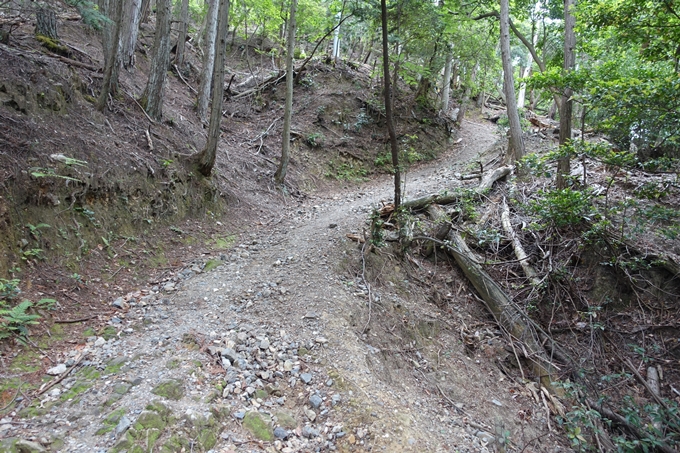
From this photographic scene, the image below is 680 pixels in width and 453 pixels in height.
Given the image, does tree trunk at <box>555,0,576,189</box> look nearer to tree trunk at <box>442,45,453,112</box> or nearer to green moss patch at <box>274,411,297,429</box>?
tree trunk at <box>442,45,453,112</box>

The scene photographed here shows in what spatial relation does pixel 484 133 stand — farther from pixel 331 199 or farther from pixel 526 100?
pixel 526 100

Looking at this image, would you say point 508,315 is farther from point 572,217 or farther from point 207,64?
point 207,64

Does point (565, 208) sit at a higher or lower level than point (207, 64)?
lower

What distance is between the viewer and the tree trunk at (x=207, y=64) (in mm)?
10875

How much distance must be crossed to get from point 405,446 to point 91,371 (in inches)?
125

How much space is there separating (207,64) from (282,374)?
10.1 metres

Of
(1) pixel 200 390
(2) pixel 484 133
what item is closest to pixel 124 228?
(1) pixel 200 390

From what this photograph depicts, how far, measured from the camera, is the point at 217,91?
25.1ft

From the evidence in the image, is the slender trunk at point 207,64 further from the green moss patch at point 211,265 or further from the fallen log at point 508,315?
the fallen log at point 508,315

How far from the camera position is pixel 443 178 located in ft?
40.1

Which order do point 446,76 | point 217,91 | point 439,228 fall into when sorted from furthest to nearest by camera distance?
point 446,76 < point 439,228 < point 217,91

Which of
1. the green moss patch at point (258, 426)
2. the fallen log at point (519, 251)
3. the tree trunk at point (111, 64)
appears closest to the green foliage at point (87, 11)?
the tree trunk at point (111, 64)

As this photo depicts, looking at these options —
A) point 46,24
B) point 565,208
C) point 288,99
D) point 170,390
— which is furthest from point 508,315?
point 46,24

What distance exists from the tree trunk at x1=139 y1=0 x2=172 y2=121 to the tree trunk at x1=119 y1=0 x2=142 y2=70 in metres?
2.25
